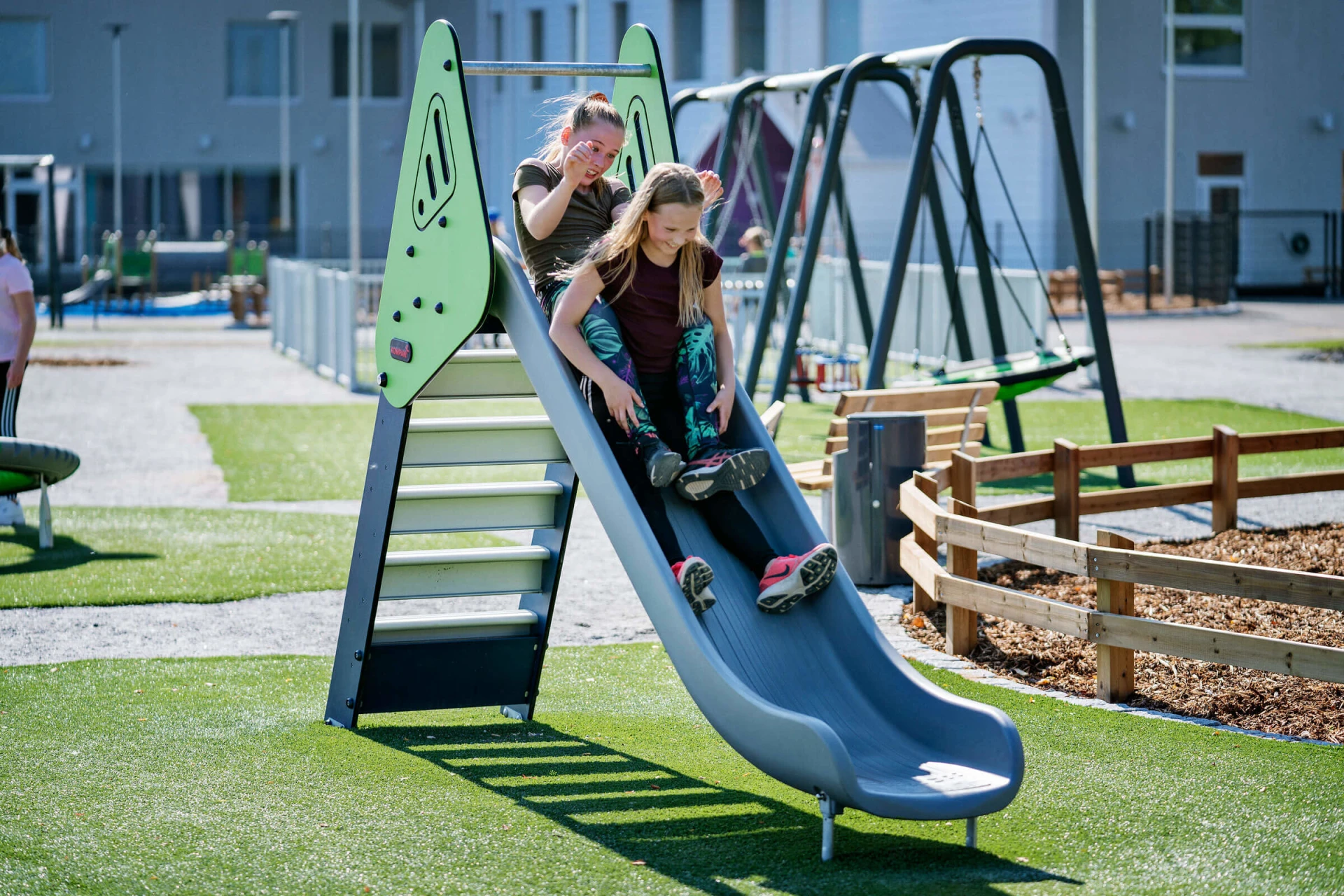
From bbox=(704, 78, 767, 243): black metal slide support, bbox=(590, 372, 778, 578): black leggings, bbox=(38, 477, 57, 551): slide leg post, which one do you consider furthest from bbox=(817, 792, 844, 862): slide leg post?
bbox=(704, 78, 767, 243): black metal slide support

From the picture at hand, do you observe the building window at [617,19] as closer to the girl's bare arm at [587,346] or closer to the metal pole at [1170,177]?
the metal pole at [1170,177]

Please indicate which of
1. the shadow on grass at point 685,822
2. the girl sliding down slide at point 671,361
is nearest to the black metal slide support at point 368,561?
the shadow on grass at point 685,822

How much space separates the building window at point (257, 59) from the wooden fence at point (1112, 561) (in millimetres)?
38924

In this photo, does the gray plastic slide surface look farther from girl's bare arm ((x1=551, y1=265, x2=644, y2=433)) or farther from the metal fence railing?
the metal fence railing

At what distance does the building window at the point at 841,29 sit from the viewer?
3622 cm

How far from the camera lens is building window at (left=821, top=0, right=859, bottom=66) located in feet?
119

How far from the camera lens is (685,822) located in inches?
206

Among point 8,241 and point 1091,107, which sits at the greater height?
point 1091,107

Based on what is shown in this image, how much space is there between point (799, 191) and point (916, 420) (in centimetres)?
534

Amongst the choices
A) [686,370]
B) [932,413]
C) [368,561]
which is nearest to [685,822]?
[686,370]

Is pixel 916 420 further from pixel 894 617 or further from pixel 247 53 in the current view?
pixel 247 53

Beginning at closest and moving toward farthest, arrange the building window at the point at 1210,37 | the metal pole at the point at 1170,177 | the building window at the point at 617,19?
the metal pole at the point at 1170,177 < the building window at the point at 1210,37 < the building window at the point at 617,19

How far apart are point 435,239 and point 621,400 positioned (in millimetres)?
1003

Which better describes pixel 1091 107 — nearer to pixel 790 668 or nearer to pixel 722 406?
pixel 722 406
